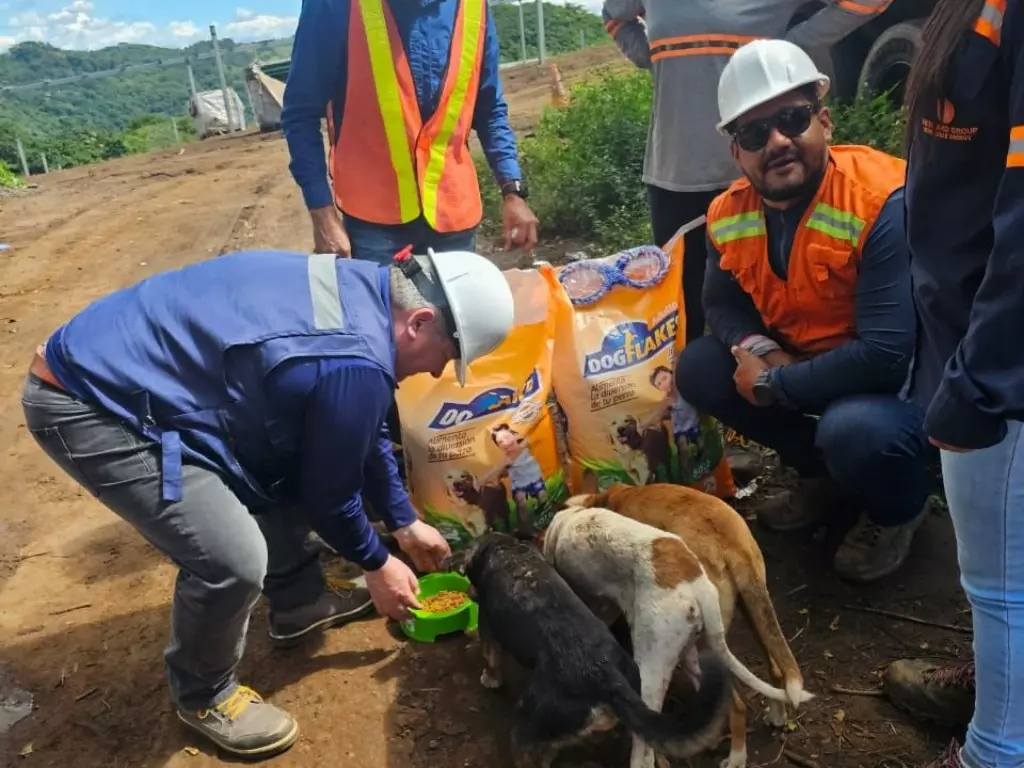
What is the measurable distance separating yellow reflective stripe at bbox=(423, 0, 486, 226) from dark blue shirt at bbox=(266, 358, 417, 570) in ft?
4.28

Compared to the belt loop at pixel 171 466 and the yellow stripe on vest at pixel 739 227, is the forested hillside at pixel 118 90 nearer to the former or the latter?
the yellow stripe on vest at pixel 739 227

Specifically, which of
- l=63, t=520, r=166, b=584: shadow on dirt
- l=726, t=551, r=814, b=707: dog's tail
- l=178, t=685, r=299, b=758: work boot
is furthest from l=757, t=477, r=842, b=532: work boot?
l=63, t=520, r=166, b=584: shadow on dirt

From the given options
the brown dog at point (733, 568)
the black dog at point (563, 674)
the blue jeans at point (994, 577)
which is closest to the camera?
the blue jeans at point (994, 577)

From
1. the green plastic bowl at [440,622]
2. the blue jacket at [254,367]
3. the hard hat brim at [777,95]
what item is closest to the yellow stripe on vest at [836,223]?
the hard hat brim at [777,95]

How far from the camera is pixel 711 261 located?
3.32 metres

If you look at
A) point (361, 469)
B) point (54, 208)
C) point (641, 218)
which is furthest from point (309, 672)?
point (54, 208)

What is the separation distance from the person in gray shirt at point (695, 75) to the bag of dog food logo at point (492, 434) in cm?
72

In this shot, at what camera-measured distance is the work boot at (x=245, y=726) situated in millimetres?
2646

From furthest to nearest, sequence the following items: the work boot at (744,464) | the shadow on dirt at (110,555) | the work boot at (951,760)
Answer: the work boot at (744,464) < the shadow on dirt at (110,555) < the work boot at (951,760)

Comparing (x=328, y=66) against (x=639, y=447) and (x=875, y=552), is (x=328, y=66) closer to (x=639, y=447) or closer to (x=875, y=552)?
(x=639, y=447)

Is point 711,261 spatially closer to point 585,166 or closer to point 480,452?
point 480,452

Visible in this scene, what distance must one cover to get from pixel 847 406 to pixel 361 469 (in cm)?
157

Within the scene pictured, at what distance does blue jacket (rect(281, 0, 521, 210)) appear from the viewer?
A: 318 centimetres

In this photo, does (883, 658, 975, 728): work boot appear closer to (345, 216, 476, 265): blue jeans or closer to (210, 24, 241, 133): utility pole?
(345, 216, 476, 265): blue jeans
